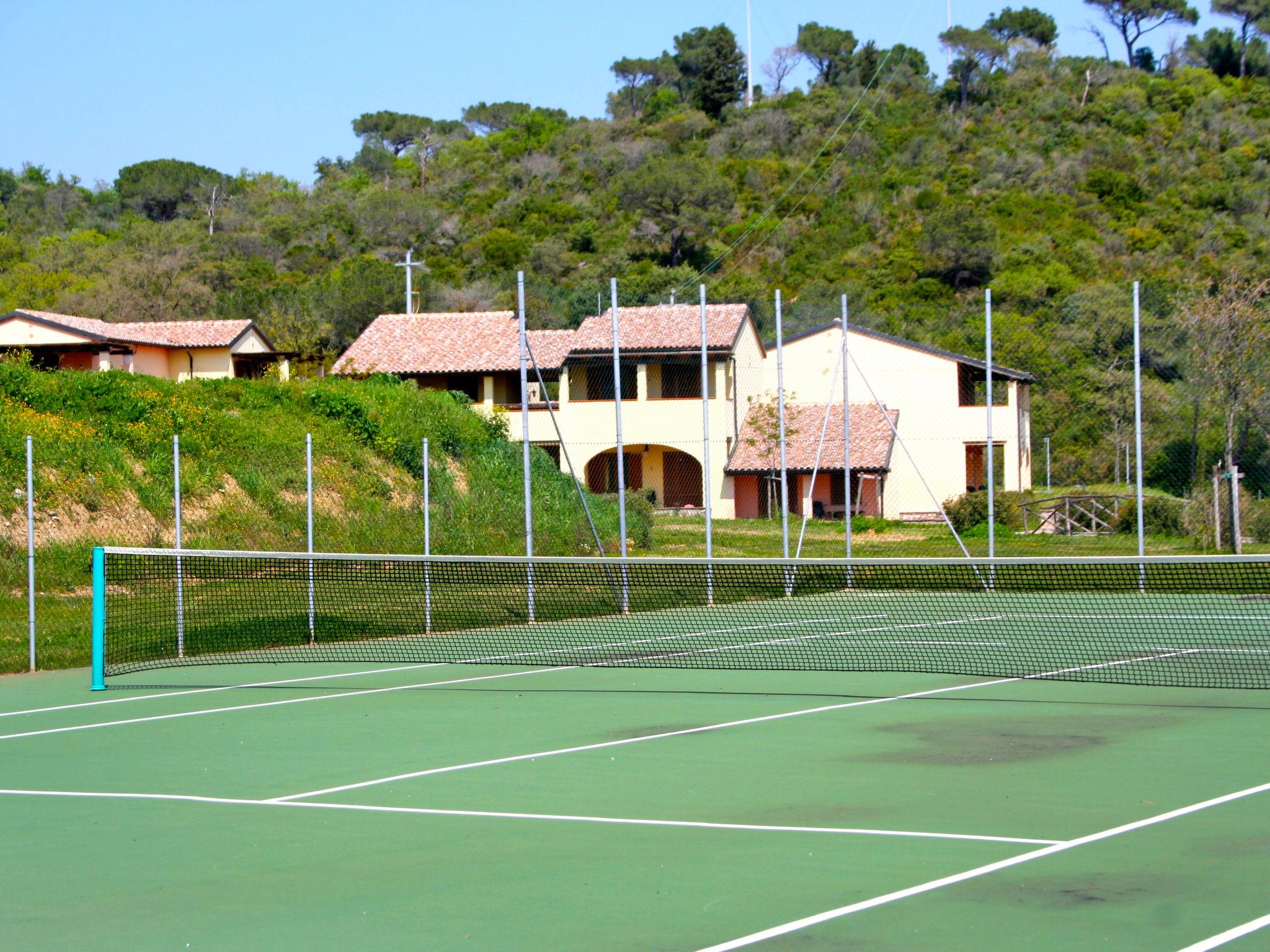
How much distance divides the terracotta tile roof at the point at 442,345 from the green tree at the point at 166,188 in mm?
60110

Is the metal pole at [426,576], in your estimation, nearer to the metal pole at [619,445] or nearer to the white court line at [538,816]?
the metal pole at [619,445]

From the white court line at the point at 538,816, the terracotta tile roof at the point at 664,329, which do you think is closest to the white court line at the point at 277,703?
the white court line at the point at 538,816

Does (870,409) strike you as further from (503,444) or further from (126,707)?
(126,707)

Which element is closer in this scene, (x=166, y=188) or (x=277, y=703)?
(x=277, y=703)

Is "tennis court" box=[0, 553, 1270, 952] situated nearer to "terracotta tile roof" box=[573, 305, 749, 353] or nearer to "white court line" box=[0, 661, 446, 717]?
"white court line" box=[0, 661, 446, 717]

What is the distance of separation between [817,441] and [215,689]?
25.3 meters

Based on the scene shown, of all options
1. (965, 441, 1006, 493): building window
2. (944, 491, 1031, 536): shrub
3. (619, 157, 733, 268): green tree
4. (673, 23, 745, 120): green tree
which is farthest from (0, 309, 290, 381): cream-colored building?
(673, 23, 745, 120): green tree

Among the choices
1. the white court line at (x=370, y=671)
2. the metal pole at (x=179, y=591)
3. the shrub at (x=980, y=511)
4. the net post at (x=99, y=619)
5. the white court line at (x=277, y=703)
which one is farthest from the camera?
the shrub at (x=980, y=511)

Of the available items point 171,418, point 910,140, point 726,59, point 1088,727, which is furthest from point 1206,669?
point 726,59

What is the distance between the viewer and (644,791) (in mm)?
8156

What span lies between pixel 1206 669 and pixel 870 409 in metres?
26.0

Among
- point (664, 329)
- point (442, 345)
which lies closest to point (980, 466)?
point (664, 329)

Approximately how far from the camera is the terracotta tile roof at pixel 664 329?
3794 cm

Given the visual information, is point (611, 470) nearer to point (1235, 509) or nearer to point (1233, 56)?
point (1235, 509)
